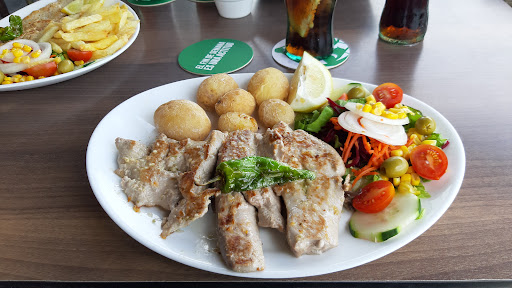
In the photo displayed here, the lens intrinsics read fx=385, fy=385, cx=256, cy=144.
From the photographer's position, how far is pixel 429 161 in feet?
6.13

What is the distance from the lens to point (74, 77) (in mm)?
2955

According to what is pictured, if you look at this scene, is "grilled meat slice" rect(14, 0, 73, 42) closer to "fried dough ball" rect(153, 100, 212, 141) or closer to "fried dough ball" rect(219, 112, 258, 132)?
"fried dough ball" rect(153, 100, 212, 141)

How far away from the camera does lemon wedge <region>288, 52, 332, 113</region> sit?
2352 millimetres

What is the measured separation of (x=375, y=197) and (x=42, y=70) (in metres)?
2.52

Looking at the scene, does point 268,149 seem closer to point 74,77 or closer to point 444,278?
point 444,278

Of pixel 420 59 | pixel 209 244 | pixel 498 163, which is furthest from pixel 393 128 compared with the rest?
pixel 420 59

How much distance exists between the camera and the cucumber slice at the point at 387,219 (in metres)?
1.61

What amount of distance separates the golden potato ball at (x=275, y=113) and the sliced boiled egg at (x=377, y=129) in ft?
1.14

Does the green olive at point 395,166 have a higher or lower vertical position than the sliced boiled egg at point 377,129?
lower

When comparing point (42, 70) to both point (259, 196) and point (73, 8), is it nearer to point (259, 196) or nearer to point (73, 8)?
point (73, 8)

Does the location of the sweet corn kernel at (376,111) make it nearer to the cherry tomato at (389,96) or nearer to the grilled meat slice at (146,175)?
the cherry tomato at (389,96)

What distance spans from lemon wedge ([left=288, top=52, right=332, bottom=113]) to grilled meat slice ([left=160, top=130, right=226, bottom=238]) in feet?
1.85

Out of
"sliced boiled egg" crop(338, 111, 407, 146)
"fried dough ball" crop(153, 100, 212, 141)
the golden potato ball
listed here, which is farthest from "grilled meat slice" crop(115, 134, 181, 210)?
"sliced boiled egg" crop(338, 111, 407, 146)

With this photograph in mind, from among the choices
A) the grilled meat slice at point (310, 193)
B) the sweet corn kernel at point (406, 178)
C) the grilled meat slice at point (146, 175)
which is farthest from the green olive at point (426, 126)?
the grilled meat slice at point (146, 175)
